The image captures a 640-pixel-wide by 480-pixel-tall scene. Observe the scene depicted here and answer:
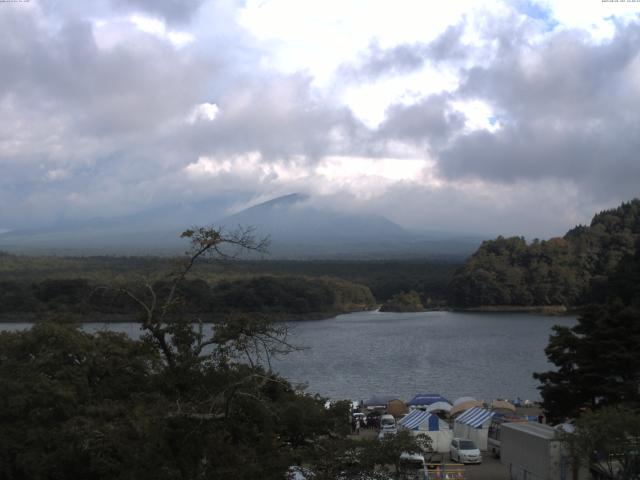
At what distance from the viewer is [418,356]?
1214 inches

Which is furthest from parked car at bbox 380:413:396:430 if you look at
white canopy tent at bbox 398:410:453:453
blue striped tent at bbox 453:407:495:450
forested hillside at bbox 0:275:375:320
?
forested hillside at bbox 0:275:375:320

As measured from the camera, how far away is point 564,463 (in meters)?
8.80

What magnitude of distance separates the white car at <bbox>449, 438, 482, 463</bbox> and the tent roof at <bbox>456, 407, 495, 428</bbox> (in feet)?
3.03

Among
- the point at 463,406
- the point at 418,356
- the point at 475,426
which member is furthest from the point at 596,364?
the point at 418,356

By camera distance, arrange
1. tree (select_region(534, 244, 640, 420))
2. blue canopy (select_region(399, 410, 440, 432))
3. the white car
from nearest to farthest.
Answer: the white car < tree (select_region(534, 244, 640, 420)) < blue canopy (select_region(399, 410, 440, 432))

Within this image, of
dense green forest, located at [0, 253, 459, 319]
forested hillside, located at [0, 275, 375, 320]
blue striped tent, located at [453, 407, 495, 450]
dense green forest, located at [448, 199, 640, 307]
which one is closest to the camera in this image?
blue striped tent, located at [453, 407, 495, 450]

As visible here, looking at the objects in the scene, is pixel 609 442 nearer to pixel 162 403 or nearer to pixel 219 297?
pixel 162 403

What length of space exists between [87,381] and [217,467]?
8.42ft

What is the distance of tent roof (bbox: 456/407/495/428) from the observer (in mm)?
12773

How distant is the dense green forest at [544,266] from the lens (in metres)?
54.9

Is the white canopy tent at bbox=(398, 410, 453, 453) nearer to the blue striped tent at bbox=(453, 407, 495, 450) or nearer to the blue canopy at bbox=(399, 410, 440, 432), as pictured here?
the blue canopy at bbox=(399, 410, 440, 432)

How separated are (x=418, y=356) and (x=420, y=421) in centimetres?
1830

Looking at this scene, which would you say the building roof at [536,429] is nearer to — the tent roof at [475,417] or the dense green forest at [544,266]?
the tent roof at [475,417]

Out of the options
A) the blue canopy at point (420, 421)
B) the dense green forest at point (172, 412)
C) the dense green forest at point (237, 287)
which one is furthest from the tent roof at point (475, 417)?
the dense green forest at point (237, 287)
